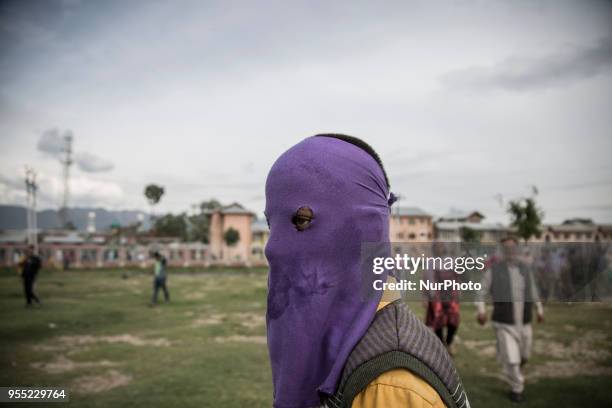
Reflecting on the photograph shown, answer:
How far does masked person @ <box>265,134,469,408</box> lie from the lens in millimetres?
919

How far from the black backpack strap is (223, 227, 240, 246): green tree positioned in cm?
5418

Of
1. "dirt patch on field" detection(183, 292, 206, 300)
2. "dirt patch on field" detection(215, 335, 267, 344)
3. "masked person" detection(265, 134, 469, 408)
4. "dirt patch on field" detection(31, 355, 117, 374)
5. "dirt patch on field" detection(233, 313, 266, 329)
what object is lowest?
"dirt patch on field" detection(183, 292, 206, 300)

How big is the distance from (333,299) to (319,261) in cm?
10

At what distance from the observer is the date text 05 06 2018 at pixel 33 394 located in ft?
17.8

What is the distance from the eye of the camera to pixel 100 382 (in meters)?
6.52

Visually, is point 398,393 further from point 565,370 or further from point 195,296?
point 195,296

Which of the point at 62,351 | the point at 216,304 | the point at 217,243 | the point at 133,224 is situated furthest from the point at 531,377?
the point at 133,224

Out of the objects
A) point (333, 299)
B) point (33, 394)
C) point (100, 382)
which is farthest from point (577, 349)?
point (33, 394)

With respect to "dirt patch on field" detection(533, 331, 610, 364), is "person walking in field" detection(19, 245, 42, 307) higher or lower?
higher

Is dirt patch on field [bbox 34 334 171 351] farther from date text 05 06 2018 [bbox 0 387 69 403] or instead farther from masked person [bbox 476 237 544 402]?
masked person [bbox 476 237 544 402]

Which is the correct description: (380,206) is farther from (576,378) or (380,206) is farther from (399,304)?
(576,378)

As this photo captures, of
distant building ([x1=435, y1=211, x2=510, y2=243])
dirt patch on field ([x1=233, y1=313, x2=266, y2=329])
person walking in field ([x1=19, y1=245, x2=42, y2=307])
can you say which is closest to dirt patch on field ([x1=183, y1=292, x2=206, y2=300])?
dirt patch on field ([x1=233, y1=313, x2=266, y2=329])

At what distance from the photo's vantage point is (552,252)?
1637 mm

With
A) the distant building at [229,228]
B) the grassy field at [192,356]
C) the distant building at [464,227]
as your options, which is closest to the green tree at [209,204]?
the distant building at [229,228]
